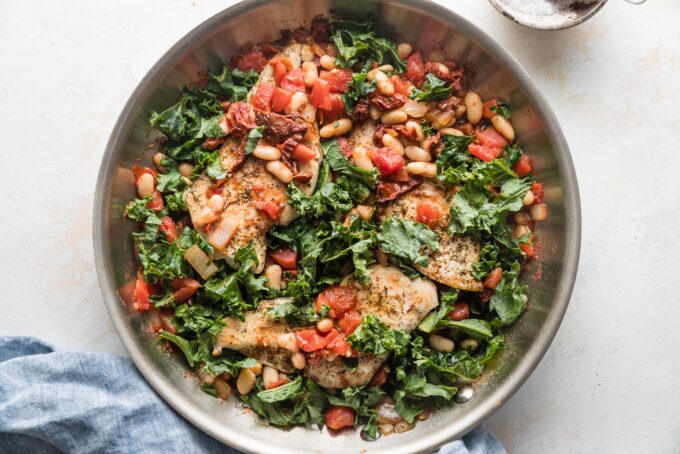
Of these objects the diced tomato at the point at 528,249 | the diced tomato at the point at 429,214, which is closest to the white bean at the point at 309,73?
the diced tomato at the point at 429,214

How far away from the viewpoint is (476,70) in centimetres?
477

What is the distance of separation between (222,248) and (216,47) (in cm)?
158

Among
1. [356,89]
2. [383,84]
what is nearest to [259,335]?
[356,89]

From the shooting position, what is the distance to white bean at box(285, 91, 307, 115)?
4.54m

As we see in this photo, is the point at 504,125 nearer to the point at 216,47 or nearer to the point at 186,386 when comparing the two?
the point at 216,47

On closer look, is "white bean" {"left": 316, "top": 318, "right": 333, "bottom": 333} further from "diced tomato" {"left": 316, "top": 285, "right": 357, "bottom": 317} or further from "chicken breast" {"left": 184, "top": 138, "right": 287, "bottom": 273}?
"chicken breast" {"left": 184, "top": 138, "right": 287, "bottom": 273}

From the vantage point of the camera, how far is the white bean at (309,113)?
15.3 feet

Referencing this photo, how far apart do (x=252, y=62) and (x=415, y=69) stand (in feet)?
4.33

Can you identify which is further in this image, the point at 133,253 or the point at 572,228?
the point at 133,253

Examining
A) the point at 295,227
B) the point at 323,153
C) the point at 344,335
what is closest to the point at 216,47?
the point at 323,153

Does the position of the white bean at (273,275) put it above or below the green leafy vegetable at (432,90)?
below

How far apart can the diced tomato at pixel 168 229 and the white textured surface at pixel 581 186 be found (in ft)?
2.54

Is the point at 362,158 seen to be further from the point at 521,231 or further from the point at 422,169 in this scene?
the point at 521,231

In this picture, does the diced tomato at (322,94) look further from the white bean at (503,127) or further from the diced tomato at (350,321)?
the diced tomato at (350,321)
